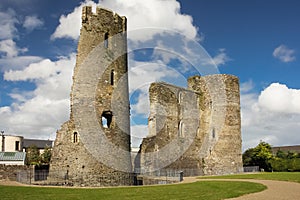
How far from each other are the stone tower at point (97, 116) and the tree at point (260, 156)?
2456cm

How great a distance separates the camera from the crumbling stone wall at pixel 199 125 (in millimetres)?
30250

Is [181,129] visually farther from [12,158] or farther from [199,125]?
[12,158]

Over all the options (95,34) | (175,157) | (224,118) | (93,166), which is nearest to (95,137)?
(93,166)

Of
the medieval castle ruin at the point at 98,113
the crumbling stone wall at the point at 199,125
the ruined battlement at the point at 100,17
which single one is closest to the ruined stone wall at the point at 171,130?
the crumbling stone wall at the point at 199,125

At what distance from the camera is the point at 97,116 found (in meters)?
20.6

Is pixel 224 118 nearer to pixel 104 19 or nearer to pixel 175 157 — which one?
pixel 175 157

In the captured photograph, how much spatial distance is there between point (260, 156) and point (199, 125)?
10573 millimetres

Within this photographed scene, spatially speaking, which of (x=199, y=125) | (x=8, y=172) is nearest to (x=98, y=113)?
(x=8, y=172)

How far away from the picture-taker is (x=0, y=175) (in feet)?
74.6

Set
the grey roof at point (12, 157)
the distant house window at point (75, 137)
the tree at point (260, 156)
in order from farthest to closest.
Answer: the tree at point (260, 156), the grey roof at point (12, 157), the distant house window at point (75, 137)

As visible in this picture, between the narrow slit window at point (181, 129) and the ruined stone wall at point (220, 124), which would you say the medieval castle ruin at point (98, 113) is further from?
the ruined stone wall at point (220, 124)

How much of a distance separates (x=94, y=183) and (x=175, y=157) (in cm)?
1268

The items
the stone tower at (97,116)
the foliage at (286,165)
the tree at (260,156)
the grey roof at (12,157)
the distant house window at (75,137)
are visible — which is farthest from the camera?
the tree at (260,156)

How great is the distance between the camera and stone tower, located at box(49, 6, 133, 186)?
20000 mm
